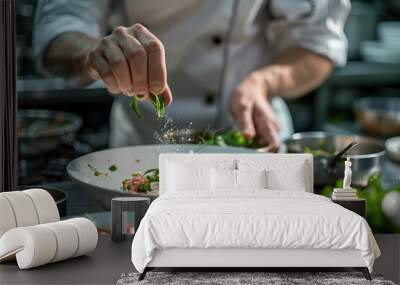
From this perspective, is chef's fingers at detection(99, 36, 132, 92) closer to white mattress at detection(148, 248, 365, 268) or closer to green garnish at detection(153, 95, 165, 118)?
green garnish at detection(153, 95, 165, 118)

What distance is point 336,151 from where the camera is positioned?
3.90 metres

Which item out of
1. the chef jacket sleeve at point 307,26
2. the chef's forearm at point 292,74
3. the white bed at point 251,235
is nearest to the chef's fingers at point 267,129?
the chef's forearm at point 292,74

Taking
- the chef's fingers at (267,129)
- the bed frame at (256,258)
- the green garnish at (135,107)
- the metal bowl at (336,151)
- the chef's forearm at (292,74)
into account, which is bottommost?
the bed frame at (256,258)

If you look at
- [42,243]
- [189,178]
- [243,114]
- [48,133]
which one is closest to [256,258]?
[189,178]

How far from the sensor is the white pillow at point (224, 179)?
3.53m

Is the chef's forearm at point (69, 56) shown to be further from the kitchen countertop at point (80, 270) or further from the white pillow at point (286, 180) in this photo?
the white pillow at point (286, 180)

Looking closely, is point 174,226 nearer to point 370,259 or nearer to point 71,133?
point 370,259

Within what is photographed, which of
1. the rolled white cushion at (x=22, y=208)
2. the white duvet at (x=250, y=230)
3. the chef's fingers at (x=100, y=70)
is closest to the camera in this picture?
the white duvet at (x=250, y=230)

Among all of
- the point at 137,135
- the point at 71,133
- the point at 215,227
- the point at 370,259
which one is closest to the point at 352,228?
the point at 370,259

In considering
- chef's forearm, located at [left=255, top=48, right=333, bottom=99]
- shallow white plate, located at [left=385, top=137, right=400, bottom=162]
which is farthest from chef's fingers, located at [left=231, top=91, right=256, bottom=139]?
shallow white plate, located at [left=385, top=137, right=400, bottom=162]

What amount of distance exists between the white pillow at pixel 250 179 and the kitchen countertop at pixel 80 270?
0.54m

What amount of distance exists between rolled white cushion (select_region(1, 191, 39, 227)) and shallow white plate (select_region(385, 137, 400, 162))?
5.07ft

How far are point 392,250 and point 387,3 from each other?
3.78ft

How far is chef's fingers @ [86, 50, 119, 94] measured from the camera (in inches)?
152
